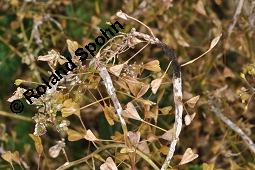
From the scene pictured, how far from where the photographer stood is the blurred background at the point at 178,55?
0.93m

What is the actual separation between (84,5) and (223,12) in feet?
1.00

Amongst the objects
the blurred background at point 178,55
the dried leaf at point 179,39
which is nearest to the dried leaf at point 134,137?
the blurred background at point 178,55

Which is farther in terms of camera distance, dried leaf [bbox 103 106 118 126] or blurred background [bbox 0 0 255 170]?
blurred background [bbox 0 0 255 170]

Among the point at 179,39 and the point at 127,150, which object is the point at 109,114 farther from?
the point at 179,39

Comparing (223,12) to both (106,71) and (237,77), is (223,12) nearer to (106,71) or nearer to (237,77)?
(237,77)

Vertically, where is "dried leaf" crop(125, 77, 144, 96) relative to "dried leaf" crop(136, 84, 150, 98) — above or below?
above

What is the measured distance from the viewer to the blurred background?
0.93 metres

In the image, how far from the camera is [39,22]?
0.99 m

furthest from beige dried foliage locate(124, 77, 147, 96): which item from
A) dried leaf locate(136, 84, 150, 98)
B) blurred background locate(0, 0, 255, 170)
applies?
blurred background locate(0, 0, 255, 170)

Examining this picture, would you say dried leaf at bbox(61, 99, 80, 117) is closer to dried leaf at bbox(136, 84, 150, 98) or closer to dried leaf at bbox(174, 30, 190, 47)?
dried leaf at bbox(136, 84, 150, 98)

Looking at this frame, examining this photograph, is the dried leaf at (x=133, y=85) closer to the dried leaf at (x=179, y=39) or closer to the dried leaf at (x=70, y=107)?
the dried leaf at (x=70, y=107)

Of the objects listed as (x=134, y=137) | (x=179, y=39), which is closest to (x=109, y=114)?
(x=134, y=137)

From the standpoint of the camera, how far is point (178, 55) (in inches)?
42.2

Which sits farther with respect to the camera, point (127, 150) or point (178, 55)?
point (178, 55)
